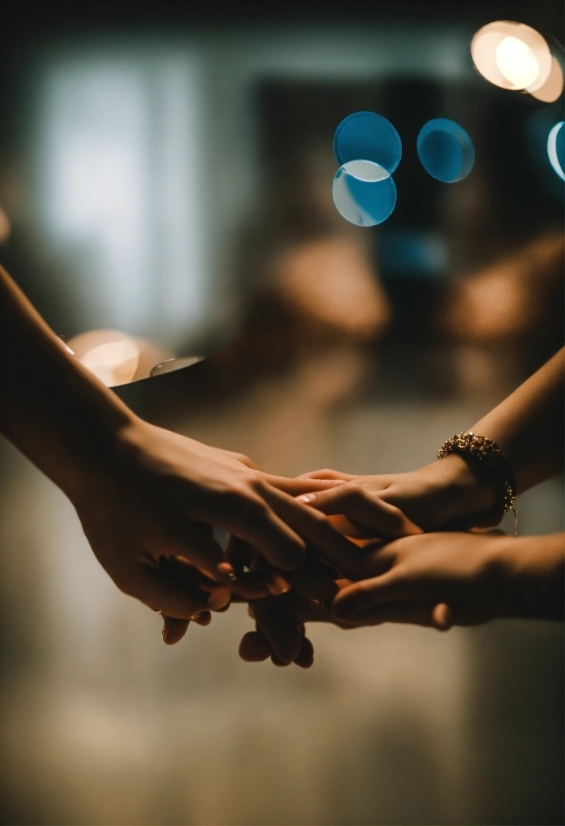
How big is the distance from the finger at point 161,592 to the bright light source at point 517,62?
2.29 feet

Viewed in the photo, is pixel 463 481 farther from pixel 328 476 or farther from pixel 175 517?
pixel 175 517

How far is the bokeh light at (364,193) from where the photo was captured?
2.37ft

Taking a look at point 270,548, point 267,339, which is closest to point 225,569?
point 270,548

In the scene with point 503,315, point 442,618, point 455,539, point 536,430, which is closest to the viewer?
point 442,618

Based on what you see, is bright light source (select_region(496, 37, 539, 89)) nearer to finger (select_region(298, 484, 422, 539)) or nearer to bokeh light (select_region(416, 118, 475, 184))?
bokeh light (select_region(416, 118, 475, 184))

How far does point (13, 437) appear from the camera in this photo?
46cm

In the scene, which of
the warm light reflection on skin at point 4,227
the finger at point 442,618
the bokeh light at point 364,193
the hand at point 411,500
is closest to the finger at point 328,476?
the hand at point 411,500

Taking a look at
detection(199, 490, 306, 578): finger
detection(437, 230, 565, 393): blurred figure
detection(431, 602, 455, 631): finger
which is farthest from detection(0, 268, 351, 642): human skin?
detection(437, 230, 565, 393): blurred figure

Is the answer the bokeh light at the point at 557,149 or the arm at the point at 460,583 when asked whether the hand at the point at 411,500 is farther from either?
the bokeh light at the point at 557,149

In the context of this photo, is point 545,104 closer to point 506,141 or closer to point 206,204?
point 506,141

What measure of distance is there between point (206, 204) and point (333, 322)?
0.70 ft

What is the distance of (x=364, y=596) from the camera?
0.45 m

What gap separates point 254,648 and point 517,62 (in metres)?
0.75

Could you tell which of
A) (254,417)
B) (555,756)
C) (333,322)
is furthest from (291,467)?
(555,756)
